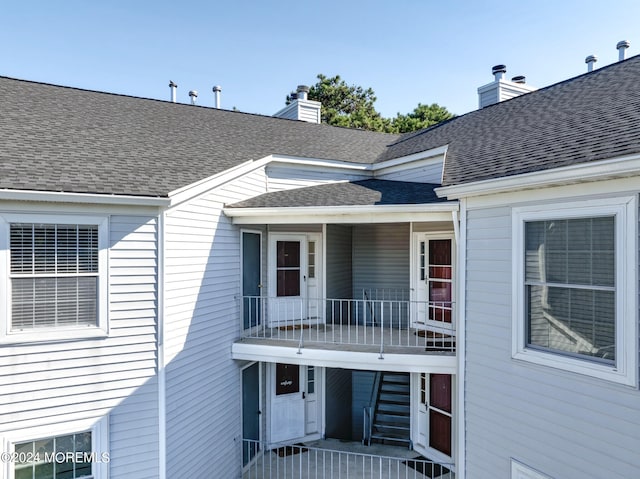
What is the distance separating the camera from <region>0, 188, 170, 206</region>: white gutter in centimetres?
502

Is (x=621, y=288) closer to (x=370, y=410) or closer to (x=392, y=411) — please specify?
(x=370, y=410)

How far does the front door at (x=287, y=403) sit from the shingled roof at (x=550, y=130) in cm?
549

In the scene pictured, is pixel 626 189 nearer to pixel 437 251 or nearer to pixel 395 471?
pixel 437 251

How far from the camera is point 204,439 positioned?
6.84 metres

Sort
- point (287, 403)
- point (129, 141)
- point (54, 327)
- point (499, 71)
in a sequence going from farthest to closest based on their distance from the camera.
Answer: point (499, 71), point (287, 403), point (129, 141), point (54, 327)

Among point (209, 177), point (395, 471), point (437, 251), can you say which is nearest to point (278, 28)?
point (209, 177)

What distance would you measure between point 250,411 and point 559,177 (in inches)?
279

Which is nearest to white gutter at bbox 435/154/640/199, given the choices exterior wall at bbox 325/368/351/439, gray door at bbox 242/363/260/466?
gray door at bbox 242/363/260/466

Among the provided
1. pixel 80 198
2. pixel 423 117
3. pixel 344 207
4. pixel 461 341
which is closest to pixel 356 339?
pixel 461 341

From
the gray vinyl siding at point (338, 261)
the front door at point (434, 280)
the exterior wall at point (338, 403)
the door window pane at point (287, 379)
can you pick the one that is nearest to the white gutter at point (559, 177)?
the front door at point (434, 280)

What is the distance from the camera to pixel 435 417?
328 inches

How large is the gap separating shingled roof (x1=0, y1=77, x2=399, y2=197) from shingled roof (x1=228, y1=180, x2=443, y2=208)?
99 cm

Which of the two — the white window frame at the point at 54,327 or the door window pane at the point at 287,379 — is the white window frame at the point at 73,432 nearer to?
the white window frame at the point at 54,327

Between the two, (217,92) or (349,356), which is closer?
(349,356)
